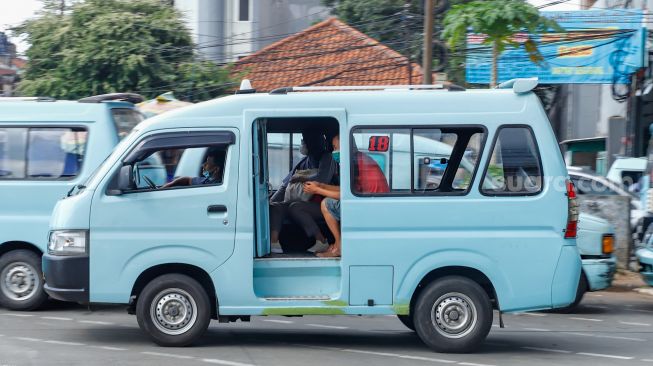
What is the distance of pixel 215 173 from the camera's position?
8.21 metres

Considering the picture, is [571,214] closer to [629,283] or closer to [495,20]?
[495,20]

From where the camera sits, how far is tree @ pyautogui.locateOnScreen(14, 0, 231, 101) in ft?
74.4

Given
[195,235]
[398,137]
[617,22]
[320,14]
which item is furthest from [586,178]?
[320,14]

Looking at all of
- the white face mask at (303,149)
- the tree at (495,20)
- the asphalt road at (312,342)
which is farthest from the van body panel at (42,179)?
the tree at (495,20)

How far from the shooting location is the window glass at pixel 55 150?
10609mm

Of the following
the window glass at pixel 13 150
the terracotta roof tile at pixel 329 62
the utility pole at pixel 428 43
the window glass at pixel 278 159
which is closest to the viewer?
the window glass at pixel 278 159

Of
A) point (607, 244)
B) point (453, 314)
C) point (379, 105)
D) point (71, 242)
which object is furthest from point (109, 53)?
point (453, 314)

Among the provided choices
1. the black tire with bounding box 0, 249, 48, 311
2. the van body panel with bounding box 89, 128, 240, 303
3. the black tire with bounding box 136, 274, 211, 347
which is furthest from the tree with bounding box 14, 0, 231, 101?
the black tire with bounding box 136, 274, 211, 347

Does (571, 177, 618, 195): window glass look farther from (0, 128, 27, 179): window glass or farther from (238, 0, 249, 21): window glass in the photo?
(238, 0, 249, 21): window glass

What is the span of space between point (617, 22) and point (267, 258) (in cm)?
1450

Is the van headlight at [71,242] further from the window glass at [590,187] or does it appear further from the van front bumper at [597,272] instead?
the window glass at [590,187]

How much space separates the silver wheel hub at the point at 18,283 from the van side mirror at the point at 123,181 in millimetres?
2892

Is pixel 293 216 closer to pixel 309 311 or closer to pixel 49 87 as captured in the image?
pixel 309 311

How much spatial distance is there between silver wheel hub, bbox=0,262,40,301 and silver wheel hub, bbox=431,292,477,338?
4.84 meters
